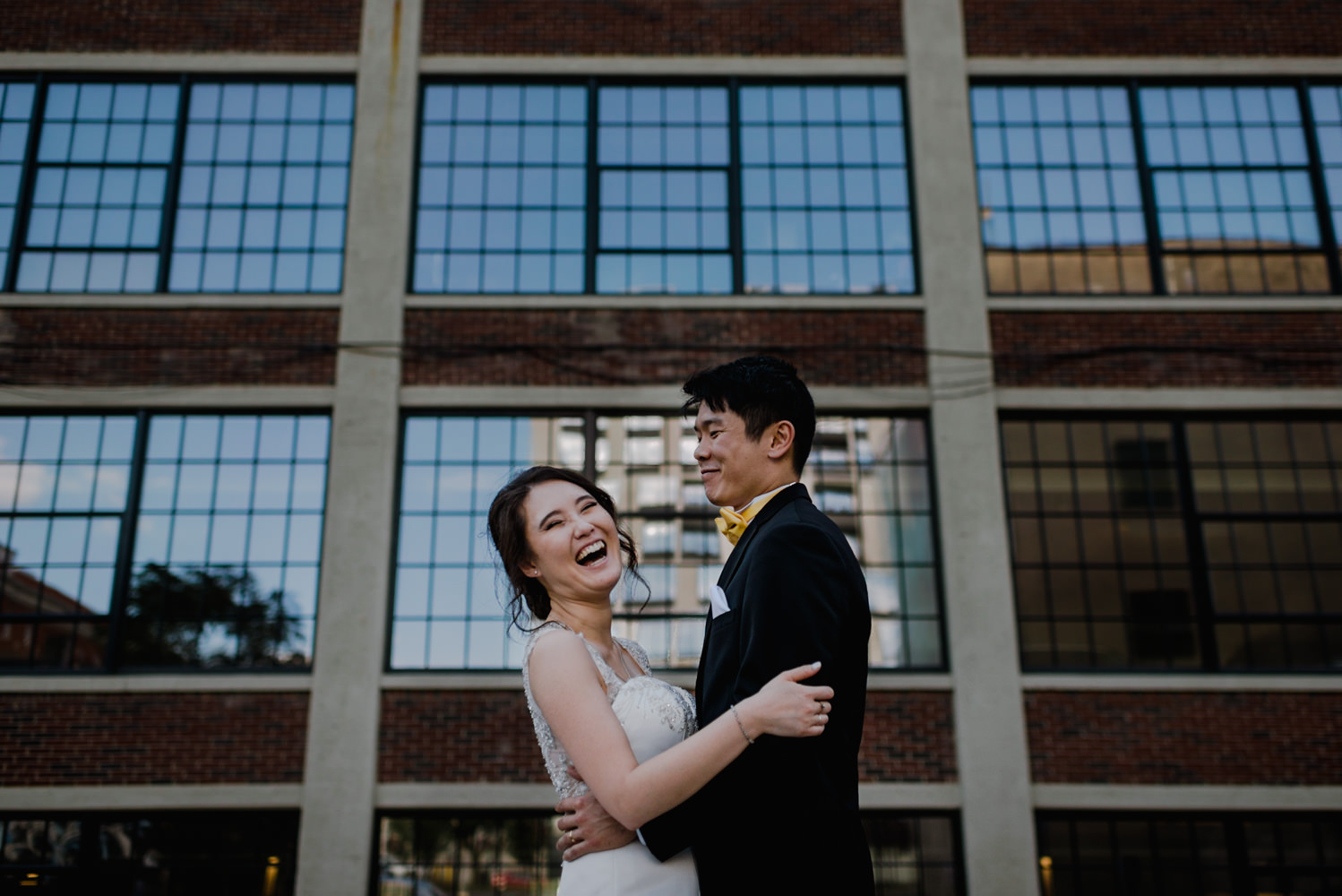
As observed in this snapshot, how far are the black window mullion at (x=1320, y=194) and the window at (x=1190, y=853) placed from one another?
5.70 metres

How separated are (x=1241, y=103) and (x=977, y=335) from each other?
440 centimetres

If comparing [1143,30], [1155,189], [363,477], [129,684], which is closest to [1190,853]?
[1155,189]

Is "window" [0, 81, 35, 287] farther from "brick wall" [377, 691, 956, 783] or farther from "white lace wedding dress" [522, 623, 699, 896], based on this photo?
"white lace wedding dress" [522, 623, 699, 896]

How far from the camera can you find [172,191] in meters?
11.2

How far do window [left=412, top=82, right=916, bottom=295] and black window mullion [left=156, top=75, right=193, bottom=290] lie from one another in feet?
8.52

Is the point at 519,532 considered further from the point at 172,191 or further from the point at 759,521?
the point at 172,191

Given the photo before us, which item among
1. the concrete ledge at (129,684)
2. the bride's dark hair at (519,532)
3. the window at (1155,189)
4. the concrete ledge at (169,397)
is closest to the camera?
the bride's dark hair at (519,532)

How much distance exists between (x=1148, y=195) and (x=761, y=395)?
10239 mm

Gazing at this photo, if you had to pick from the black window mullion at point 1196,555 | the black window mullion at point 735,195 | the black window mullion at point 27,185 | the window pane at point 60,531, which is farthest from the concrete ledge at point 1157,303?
the black window mullion at point 27,185

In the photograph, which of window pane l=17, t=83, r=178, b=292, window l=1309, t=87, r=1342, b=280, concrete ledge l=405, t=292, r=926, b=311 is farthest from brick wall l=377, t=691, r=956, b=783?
window l=1309, t=87, r=1342, b=280

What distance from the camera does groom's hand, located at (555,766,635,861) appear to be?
265 centimetres

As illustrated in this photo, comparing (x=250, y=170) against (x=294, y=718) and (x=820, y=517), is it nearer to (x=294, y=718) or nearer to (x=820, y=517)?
(x=294, y=718)

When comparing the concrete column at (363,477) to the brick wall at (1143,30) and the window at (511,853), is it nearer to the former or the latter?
the window at (511,853)

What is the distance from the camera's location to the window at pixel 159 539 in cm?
1005
